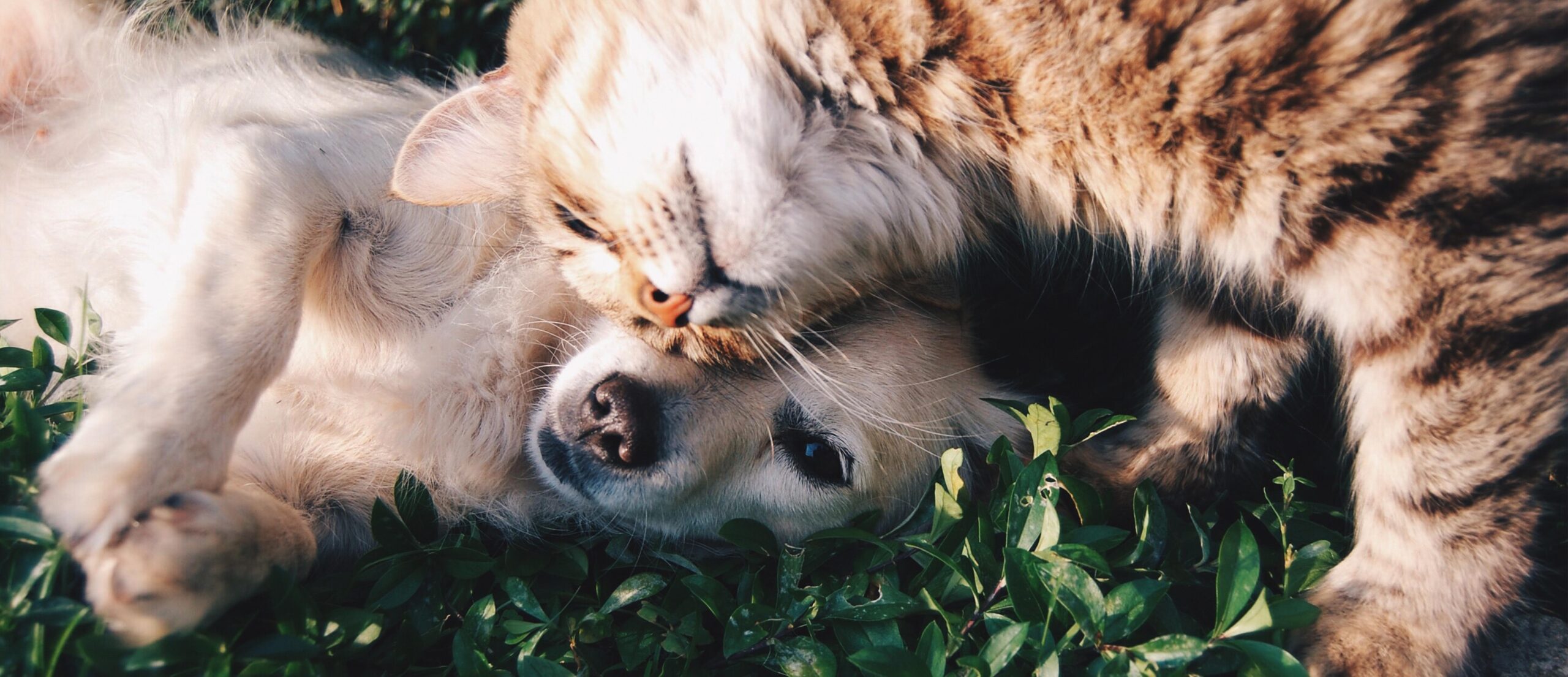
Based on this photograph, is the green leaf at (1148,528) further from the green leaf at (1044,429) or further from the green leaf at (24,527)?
the green leaf at (24,527)

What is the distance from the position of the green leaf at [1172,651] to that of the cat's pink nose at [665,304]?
107cm

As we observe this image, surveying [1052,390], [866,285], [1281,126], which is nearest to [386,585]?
[866,285]

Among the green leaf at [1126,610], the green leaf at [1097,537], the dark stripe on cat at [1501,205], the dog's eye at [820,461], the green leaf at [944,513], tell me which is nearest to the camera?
the dark stripe on cat at [1501,205]

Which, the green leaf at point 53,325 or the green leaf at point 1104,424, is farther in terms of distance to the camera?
the green leaf at point 53,325

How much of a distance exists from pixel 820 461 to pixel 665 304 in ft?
2.22

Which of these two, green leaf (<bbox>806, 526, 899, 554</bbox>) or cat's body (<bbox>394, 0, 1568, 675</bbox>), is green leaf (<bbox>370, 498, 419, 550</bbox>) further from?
green leaf (<bbox>806, 526, 899, 554</bbox>)

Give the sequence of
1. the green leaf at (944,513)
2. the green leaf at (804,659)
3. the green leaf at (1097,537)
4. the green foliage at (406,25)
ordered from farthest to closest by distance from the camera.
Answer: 1. the green foliage at (406,25)
2. the green leaf at (944,513)
3. the green leaf at (1097,537)
4. the green leaf at (804,659)

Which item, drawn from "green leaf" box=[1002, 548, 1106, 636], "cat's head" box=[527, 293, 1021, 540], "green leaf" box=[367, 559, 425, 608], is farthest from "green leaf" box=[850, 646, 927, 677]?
"green leaf" box=[367, 559, 425, 608]

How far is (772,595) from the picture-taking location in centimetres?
229

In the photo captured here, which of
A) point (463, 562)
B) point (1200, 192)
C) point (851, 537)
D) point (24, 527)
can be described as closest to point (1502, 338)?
point (1200, 192)

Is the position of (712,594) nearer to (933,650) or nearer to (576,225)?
(933,650)

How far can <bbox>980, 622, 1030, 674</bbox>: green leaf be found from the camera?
1844 millimetres

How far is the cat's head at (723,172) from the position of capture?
2041mm

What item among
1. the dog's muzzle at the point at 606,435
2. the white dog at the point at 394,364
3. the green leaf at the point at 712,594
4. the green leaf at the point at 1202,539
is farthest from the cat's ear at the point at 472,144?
the green leaf at the point at 1202,539
